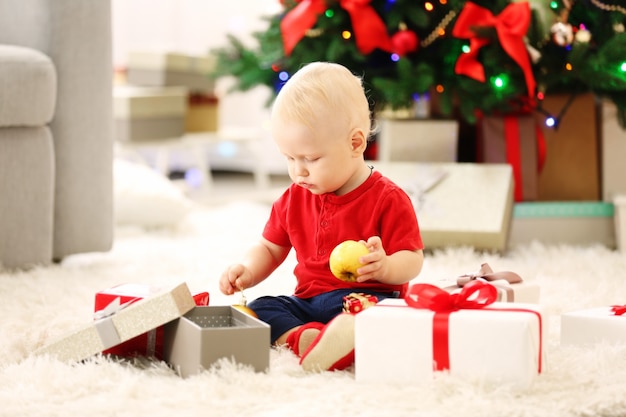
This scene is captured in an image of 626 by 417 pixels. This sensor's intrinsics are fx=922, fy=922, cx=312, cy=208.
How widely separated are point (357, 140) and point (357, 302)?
0.24 metres

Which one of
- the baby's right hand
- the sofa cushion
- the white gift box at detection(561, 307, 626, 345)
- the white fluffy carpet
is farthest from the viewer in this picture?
the sofa cushion

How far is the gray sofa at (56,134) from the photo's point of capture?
1.81m

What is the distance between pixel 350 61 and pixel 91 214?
2.59ft

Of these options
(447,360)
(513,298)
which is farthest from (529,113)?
(447,360)

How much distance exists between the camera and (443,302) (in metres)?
1.08

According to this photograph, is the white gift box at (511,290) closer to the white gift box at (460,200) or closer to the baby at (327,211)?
the baby at (327,211)

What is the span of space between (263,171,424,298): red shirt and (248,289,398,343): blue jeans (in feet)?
0.06

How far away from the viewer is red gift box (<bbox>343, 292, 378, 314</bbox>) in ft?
3.97

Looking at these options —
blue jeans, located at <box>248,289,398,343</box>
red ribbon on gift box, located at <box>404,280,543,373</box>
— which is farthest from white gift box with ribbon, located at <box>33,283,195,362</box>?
A: red ribbon on gift box, located at <box>404,280,543,373</box>

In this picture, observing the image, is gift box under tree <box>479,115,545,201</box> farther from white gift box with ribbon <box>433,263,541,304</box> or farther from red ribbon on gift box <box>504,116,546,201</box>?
white gift box with ribbon <box>433,263,541,304</box>

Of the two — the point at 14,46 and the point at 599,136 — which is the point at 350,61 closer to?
the point at 599,136

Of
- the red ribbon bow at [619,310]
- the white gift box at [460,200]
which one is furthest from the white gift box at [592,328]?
the white gift box at [460,200]

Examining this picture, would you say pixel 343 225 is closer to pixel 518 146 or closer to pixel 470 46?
pixel 470 46

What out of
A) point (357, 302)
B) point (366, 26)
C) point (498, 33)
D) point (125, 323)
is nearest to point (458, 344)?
point (357, 302)
